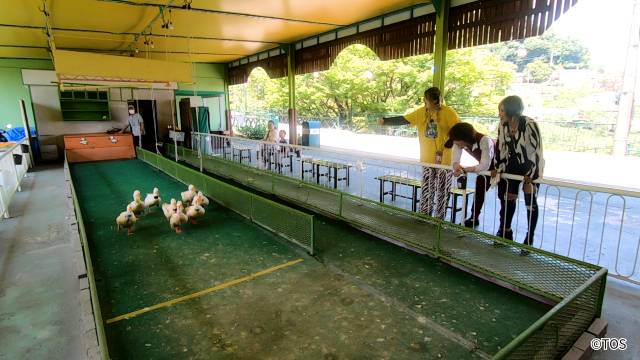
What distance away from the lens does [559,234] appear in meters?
4.77

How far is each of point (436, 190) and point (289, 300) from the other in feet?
8.49

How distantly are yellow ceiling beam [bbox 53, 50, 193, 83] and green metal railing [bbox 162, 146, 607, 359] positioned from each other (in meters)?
2.45

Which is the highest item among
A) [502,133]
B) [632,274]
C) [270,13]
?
[270,13]

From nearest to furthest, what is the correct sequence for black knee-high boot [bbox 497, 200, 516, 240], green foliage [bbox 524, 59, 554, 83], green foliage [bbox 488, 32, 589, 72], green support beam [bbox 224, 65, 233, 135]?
black knee-high boot [bbox 497, 200, 516, 240] < green support beam [bbox 224, 65, 233, 135] < green foliage [bbox 524, 59, 554, 83] < green foliage [bbox 488, 32, 589, 72]

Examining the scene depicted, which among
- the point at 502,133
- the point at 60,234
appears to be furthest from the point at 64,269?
the point at 502,133

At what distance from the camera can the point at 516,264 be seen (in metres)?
3.56

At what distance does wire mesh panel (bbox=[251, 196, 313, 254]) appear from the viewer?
4.39 metres

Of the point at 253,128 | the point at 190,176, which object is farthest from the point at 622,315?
the point at 253,128

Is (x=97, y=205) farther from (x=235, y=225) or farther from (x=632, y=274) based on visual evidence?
(x=632, y=274)

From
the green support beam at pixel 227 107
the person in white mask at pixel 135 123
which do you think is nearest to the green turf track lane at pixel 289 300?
the person in white mask at pixel 135 123

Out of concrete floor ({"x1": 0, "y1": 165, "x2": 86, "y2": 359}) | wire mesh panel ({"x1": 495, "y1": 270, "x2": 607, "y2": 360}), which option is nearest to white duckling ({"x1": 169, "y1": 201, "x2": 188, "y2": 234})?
concrete floor ({"x1": 0, "y1": 165, "x2": 86, "y2": 359})

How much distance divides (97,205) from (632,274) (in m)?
7.64

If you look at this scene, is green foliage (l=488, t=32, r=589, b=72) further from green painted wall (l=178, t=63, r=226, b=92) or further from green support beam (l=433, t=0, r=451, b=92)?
green support beam (l=433, t=0, r=451, b=92)

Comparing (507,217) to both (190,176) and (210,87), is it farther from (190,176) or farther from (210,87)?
(210,87)
